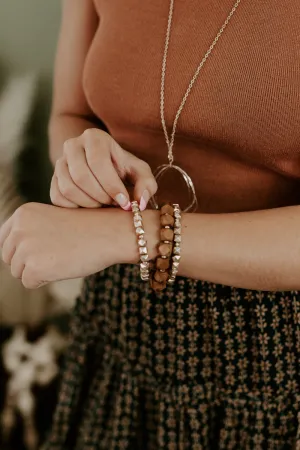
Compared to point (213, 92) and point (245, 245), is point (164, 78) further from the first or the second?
point (245, 245)

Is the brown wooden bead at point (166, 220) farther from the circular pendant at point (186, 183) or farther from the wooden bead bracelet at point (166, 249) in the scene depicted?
the circular pendant at point (186, 183)

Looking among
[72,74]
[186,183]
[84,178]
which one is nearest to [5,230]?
[84,178]

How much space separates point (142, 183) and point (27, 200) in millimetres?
642

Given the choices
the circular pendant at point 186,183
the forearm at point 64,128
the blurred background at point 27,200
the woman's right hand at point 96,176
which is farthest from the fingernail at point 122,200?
the blurred background at point 27,200

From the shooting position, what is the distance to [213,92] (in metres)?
0.62

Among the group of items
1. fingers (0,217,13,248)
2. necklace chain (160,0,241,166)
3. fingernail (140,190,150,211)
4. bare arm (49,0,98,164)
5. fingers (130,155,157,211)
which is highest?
bare arm (49,0,98,164)

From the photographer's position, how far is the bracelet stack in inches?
22.1

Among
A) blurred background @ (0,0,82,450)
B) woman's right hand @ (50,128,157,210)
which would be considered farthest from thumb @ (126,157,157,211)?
blurred background @ (0,0,82,450)

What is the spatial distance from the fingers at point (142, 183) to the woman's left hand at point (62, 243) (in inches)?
1.7

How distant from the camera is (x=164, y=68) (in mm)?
663

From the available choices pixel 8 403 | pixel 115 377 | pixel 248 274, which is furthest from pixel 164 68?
pixel 8 403

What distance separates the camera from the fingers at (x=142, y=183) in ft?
1.94

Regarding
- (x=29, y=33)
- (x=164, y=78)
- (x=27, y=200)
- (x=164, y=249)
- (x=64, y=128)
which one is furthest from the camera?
(x=27, y=200)

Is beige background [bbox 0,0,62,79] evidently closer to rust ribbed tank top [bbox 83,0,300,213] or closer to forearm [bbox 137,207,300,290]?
rust ribbed tank top [bbox 83,0,300,213]
